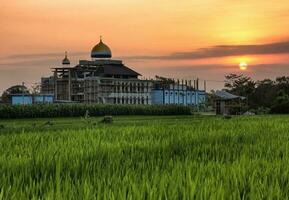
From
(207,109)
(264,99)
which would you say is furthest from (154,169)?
(264,99)

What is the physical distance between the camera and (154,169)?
499 cm

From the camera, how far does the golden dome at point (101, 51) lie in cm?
8219

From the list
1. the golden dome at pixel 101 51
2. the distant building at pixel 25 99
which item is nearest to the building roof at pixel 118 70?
the golden dome at pixel 101 51

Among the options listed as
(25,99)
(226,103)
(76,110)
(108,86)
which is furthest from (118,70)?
(76,110)

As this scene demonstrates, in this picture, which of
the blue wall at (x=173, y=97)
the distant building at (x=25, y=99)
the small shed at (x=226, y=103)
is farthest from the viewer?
the blue wall at (x=173, y=97)

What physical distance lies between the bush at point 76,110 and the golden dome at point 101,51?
3201cm

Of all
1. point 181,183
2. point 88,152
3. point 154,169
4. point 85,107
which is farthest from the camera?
point 85,107

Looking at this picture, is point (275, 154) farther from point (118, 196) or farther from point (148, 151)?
point (118, 196)

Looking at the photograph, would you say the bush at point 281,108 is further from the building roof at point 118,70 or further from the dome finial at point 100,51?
the dome finial at point 100,51

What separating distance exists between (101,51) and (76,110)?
39201 millimetres

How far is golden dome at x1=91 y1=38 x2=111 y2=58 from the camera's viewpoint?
8219cm

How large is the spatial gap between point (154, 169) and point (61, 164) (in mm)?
982

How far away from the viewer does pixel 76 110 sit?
43875 mm

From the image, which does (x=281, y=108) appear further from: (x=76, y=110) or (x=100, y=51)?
(x=100, y=51)
